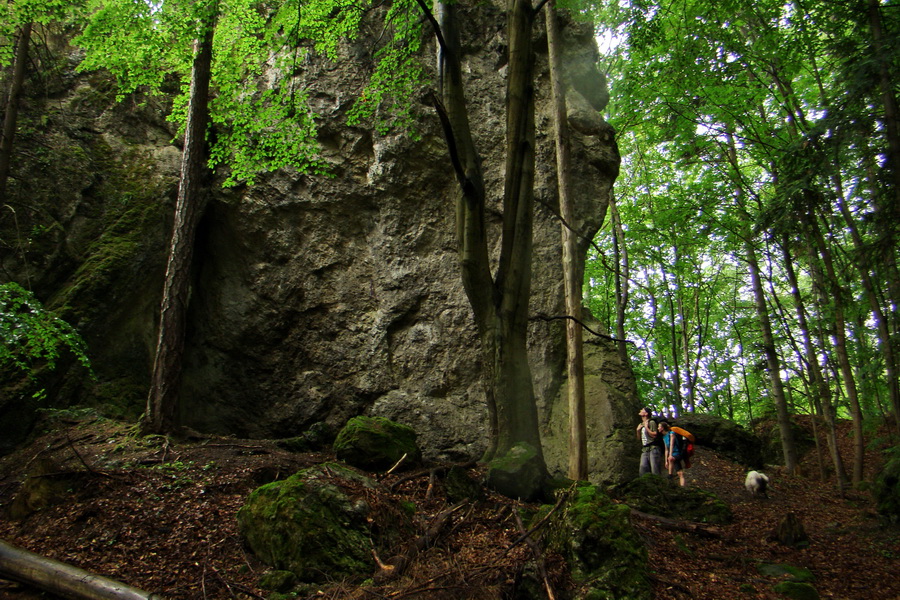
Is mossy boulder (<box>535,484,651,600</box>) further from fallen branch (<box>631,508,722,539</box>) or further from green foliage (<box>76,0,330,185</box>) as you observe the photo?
green foliage (<box>76,0,330,185</box>)

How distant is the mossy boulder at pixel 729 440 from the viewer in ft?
43.2

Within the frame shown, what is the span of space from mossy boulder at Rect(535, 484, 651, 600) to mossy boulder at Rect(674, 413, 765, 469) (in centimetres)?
1120

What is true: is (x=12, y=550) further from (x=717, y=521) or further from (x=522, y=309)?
(x=717, y=521)

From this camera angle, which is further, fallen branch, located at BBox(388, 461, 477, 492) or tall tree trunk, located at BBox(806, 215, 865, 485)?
tall tree trunk, located at BBox(806, 215, 865, 485)

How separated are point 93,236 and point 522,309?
7571 mm

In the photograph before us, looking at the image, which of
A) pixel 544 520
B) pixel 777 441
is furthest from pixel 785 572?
pixel 777 441

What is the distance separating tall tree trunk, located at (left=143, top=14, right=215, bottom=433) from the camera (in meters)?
6.45

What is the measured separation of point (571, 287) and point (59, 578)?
251 inches

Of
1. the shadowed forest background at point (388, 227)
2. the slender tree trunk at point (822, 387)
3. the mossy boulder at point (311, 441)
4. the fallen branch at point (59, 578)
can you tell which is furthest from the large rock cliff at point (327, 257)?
the fallen branch at point (59, 578)

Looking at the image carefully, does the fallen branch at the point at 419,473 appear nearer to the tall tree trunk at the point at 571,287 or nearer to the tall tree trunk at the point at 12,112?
the tall tree trunk at the point at 571,287

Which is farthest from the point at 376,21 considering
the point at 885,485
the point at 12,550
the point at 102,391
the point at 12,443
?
the point at 885,485

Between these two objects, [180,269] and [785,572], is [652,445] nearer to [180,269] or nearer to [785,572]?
[785,572]

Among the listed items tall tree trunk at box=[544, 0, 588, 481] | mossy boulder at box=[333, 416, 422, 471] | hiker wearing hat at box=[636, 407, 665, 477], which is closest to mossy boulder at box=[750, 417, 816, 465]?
hiker wearing hat at box=[636, 407, 665, 477]

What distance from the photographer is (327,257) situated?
9.55 m
